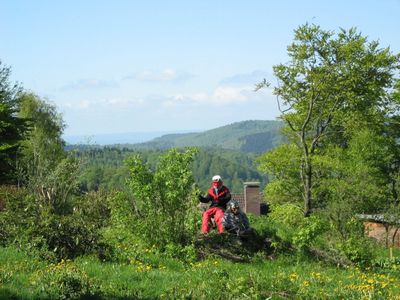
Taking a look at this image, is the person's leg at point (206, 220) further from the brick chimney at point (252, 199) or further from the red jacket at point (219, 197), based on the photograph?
the brick chimney at point (252, 199)

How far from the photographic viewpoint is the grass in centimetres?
810

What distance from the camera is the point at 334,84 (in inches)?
1171

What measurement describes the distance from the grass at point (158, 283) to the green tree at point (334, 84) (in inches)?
766

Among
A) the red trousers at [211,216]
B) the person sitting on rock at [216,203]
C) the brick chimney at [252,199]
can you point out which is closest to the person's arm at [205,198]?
the person sitting on rock at [216,203]

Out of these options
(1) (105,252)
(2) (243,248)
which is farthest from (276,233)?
(1) (105,252)

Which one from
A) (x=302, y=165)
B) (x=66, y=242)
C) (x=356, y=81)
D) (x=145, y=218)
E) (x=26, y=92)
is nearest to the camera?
(x=66, y=242)

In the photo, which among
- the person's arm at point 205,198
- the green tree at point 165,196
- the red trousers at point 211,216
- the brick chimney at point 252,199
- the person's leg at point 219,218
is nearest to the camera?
the green tree at point 165,196

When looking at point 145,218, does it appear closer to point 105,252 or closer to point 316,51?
point 105,252

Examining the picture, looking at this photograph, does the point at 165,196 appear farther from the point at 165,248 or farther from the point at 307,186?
the point at 307,186

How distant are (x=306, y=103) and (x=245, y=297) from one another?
25.1 m

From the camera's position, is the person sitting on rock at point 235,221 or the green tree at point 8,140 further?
the green tree at point 8,140

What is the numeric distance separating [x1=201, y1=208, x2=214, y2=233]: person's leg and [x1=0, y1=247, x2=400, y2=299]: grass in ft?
10.4

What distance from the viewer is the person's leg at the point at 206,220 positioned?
47.4 ft

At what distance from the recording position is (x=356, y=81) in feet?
103
